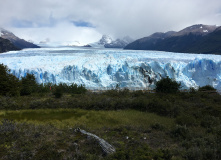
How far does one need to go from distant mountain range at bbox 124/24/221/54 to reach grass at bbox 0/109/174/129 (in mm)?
59604

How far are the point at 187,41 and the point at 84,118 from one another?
75257 mm

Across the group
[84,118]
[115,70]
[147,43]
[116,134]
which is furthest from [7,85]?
[147,43]

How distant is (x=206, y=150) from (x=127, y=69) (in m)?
15.9

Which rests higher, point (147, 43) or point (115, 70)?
point (147, 43)

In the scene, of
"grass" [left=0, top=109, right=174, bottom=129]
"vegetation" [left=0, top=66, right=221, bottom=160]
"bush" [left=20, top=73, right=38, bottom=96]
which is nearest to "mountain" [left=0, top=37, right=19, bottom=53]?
"bush" [left=20, top=73, right=38, bottom=96]

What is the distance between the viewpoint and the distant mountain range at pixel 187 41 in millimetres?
60228

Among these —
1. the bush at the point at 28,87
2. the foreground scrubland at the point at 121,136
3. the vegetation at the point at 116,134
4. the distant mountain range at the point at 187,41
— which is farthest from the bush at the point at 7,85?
the distant mountain range at the point at 187,41

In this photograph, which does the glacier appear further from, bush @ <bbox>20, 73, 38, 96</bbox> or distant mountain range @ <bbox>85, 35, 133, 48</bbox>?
distant mountain range @ <bbox>85, 35, 133, 48</bbox>

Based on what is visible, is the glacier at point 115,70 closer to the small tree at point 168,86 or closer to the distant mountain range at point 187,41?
the small tree at point 168,86

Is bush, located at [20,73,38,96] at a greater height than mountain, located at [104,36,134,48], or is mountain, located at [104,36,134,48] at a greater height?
mountain, located at [104,36,134,48]

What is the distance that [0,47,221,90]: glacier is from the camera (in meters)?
18.0

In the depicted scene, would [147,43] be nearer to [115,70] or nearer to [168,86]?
[115,70]

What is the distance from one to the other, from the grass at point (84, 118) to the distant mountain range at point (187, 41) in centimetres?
5960

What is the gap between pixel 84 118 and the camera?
7.65m
